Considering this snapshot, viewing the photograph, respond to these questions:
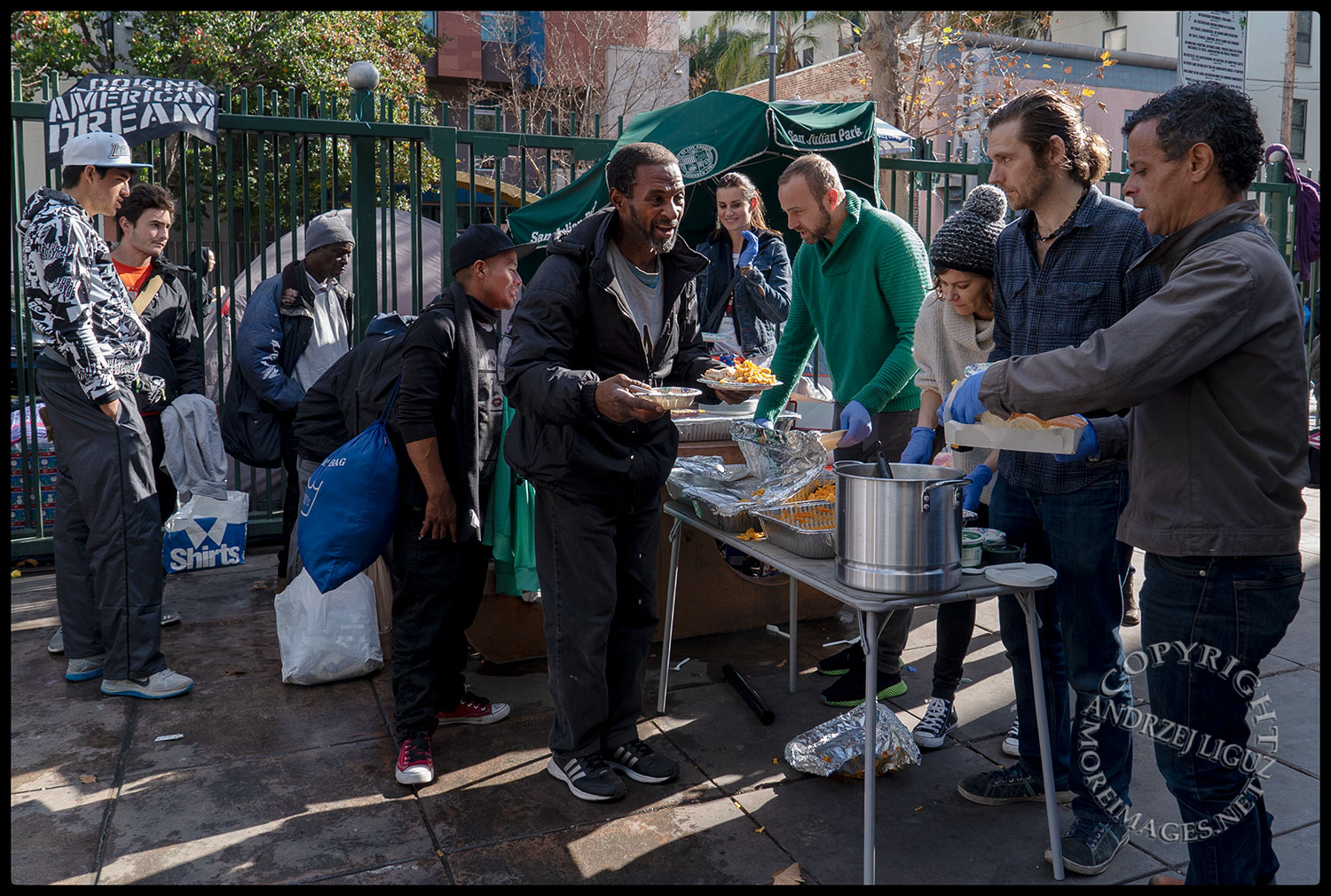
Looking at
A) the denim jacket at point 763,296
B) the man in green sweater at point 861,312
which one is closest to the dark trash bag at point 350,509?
the man in green sweater at point 861,312

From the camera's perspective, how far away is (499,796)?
3.38m

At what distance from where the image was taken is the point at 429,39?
2255 cm

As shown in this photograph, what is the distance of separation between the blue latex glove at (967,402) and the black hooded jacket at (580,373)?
1036 millimetres

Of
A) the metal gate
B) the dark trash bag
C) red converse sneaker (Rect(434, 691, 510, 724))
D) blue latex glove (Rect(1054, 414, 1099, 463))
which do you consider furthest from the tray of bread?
the metal gate

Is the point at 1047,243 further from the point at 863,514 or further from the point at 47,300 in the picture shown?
the point at 47,300

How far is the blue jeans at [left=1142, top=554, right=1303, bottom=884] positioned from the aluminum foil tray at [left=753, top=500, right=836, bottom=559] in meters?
0.98

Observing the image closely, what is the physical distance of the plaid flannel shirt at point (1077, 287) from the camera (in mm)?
2770

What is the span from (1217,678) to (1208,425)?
1.92 ft

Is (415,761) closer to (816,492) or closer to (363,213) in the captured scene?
(816,492)

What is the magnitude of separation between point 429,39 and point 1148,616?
2330cm

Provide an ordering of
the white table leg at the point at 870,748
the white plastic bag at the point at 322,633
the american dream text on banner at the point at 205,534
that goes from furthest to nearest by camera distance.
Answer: the american dream text on banner at the point at 205,534 < the white plastic bag at the point at 322,633 < the white table leg at the point at 870,748

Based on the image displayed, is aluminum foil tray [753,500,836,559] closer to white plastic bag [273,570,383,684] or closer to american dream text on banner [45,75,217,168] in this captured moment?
white plastic bag [273,570,383,684]

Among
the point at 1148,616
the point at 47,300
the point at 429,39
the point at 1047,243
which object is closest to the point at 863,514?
the point at 1148,616

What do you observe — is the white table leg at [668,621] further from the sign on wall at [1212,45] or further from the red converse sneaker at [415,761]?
the sign on wall at [1212,45]
